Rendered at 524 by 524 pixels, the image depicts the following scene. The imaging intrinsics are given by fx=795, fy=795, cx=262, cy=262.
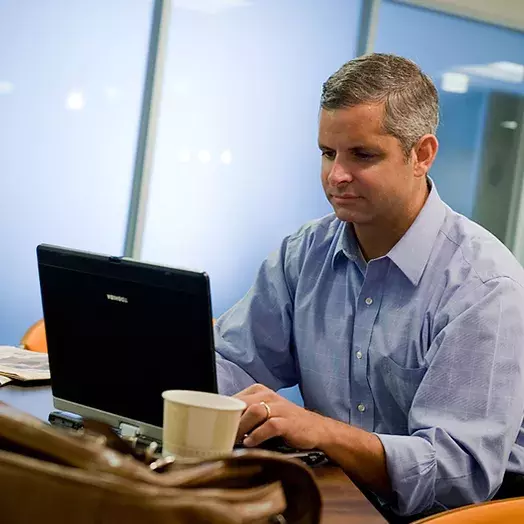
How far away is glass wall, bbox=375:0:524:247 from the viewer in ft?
13.2

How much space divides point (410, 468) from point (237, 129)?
2.63m

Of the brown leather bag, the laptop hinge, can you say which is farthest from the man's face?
the brown leather bag

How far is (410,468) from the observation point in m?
1.34

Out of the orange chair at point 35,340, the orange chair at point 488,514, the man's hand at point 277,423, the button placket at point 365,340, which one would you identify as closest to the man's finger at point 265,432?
the man's hand at point 277,423

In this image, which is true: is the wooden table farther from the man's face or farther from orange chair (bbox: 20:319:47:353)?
orange chair (bbox: 20:319:47:353)

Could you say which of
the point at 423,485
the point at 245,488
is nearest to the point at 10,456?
the point at 245,488

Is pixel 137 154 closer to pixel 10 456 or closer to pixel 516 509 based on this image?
pixel 516 509

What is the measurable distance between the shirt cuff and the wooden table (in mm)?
121

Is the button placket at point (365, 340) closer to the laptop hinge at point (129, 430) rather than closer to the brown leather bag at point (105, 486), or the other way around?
the laptop hinge at point (129, 430)

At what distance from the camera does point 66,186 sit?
348 cm

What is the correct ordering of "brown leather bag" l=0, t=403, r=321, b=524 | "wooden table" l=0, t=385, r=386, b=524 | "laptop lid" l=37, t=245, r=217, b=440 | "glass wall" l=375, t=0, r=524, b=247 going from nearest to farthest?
"brown leather bag" l=0, t=403, r=321, b=524 → "wooden table" l=0, t=385, r=386, b=524 → "laptop lid" l=37, t=245, r=217, b=440 → "glass wall" l=375, t=0, r=524, b=247

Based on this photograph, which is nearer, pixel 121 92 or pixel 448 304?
pixel 448 304

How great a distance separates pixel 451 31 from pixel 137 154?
5.73 feet

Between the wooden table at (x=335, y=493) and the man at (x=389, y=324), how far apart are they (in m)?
0.08
